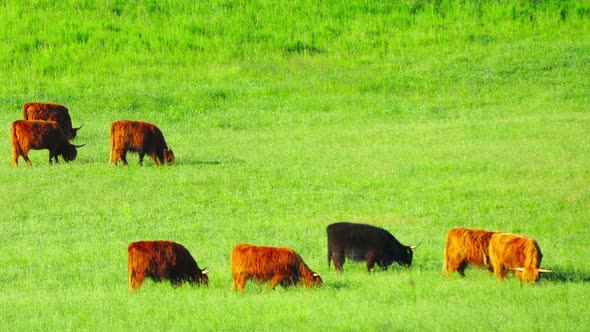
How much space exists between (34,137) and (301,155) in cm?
583

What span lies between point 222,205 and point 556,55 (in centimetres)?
2058

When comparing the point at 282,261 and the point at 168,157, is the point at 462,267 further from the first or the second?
the point at 168,157

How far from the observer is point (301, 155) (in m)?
27.1

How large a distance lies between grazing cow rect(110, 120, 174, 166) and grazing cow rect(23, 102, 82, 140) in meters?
4.31

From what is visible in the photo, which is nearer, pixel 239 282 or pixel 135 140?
pixel 239 282

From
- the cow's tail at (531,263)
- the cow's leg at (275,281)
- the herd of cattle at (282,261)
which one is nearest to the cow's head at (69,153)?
the herd of cattle at (282,261)

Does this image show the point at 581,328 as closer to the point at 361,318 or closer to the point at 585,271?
the point at 361,318

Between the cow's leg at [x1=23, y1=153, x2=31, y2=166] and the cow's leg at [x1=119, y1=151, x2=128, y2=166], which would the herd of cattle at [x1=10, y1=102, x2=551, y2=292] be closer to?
the cow's leg at [x1=119, y1=151, x2=128, y2=166]

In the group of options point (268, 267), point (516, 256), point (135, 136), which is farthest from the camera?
point (135, 136)

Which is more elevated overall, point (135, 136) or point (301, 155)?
point (135, 136)

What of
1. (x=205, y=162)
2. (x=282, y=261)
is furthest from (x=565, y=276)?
(x=205, y=162)

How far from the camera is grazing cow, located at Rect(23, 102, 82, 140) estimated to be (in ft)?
94.6

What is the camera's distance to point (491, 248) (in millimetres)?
14500

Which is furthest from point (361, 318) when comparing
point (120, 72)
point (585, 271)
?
point (120, 72)
